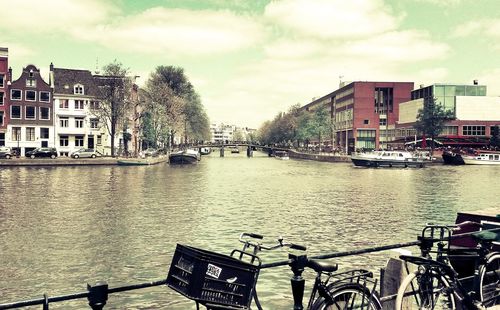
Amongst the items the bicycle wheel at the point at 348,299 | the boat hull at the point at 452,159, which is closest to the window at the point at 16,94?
the boat hull at the point at 452,159

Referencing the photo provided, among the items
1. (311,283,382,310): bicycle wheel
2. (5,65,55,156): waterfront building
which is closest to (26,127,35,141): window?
(5,65,55,156): waterfront building

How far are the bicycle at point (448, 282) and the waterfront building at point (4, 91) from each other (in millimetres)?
82743

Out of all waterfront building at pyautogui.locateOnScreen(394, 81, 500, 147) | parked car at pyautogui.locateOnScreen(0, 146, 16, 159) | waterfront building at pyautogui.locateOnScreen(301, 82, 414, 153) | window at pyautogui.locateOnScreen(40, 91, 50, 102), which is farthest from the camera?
waterfront building at pyautogui.locateOnScreen(301, 82, 414, 153)

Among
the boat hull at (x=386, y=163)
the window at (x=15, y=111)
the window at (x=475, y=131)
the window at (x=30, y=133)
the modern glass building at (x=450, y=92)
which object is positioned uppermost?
the modern glass building at (x=450, y=92)

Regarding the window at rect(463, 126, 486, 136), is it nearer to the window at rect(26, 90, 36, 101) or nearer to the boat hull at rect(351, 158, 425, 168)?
the boat hull at rect(351, 158, 425, 168)

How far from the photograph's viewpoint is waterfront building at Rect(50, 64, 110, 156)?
8694 cm

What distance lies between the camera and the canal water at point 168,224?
50.7ft

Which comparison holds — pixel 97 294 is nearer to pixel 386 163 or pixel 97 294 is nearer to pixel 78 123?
pixel 386 163

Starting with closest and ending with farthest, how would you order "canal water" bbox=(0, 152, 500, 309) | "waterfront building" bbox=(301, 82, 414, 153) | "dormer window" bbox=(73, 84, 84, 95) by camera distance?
"canal water" bbox=(0, 152, 500, 309) → "dormer window" bbox=(73, 84, 84, 95) → "waterfront building" bbox=(301, 82, 414, 153)

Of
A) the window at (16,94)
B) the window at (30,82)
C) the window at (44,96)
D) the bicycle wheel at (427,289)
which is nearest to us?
the bicycle wheel at (427,289)

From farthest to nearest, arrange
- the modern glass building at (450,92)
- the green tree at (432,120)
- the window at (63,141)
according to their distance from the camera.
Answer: the modern glass building at (450,92) < the green tree at (432,120) < the window at (63,141)

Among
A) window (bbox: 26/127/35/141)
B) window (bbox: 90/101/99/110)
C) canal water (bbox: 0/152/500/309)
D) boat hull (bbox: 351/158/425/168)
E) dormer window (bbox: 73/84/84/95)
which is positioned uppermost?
dormer window (bbox: 73/84/84/95)

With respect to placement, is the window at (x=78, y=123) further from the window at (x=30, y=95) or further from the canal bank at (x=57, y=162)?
the canal bank at (x=57, y=162)

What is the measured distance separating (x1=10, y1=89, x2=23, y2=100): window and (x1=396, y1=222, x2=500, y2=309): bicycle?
85.4m
